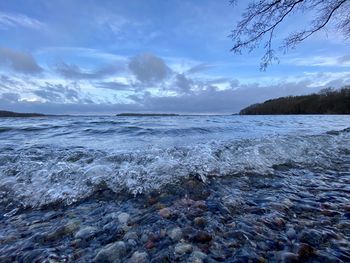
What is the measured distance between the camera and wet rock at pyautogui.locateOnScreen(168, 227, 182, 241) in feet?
8.87

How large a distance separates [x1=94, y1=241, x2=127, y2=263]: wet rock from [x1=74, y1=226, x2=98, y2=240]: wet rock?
14.0 inches

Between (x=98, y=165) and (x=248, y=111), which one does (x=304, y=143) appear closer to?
(x=98, y=165)

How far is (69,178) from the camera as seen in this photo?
4.74 metres

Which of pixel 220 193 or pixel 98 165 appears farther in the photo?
pixel 98 165

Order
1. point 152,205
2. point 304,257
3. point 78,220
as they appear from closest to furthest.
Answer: point 304,257, point 78,220, point 152,205

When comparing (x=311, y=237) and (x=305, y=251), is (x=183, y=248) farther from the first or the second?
(x=311, y=237)

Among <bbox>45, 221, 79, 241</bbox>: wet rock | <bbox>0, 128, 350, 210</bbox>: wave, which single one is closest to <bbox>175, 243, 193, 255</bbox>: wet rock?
<bbox>45, 221, 79, 241</bbox>: wet rock

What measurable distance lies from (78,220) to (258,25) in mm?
9648

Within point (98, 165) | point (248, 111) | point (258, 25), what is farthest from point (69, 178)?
point (248, 111)

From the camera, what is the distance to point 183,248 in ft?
8.20

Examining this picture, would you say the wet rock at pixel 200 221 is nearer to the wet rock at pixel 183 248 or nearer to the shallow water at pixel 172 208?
the shallow water at pixel 172 208

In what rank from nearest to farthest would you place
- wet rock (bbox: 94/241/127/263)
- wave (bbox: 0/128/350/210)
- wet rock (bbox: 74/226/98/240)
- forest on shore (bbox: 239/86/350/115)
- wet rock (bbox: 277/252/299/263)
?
wet rock (bbox: 277/252/299/263)
wet rock (bbox: 94/241/127/263)
wet rock (bbox: 74/226/98/240)
wave (bbox: 0/128/350/210)
forest on shore (bbox: 239/86/350/115)

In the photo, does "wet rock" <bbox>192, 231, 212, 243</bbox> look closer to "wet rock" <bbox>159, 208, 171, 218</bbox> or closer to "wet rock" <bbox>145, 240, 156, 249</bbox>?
"wet rock" <bbox>145, 240, 156, 249</bbox>

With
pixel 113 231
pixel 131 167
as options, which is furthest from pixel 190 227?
pixel 131 167
